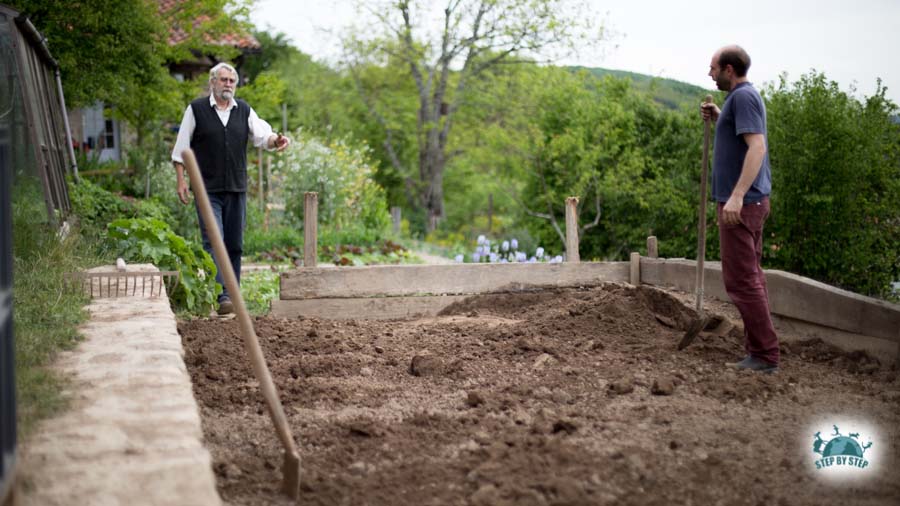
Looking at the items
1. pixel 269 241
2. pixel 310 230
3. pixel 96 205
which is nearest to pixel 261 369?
pixel 310 230

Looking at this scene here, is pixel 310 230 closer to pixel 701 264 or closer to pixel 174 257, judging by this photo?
pixel 174 257

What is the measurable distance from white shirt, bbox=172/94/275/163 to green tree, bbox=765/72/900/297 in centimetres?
700

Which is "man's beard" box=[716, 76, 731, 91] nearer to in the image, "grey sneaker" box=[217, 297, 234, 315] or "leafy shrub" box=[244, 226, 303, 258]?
"grey sneaker" box=[217, 297, 234, 315]

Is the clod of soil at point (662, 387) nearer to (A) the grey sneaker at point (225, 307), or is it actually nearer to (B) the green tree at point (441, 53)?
(A) the grey sneaker at point (225, 307)

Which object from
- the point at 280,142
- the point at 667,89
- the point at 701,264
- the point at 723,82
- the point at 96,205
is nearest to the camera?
the point at 723,82

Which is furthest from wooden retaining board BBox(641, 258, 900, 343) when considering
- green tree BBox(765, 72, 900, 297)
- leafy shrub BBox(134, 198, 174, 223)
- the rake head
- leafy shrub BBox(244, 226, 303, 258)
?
leafy shrub BBox(134, 198, 174, 223)

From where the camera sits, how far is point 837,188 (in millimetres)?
10961

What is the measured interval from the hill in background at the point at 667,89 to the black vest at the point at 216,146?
10343 millimetres

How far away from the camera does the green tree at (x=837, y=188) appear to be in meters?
10.9

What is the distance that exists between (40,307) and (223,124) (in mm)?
2443

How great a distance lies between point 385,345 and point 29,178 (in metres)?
4.11

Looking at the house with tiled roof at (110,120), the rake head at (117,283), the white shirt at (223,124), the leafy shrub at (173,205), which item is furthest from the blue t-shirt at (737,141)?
the house with tiled roof at (110,120)

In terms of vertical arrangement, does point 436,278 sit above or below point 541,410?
above

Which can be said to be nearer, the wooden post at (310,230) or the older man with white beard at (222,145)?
the older man with white beard at (222,145)
